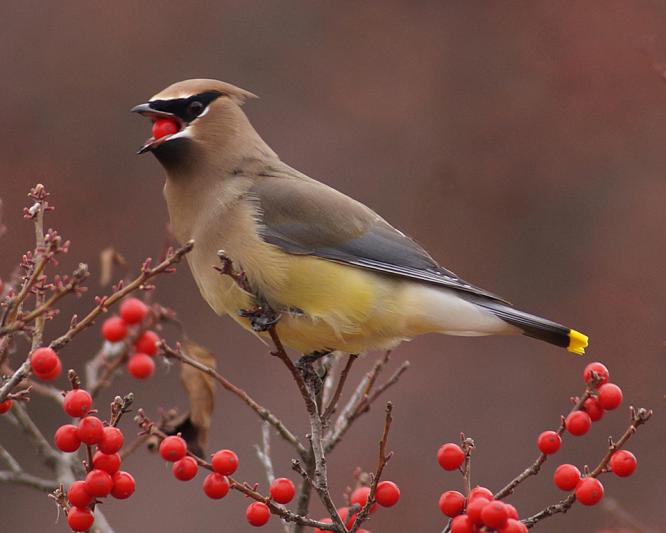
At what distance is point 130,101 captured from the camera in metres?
7.38

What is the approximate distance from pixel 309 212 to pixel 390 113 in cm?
370

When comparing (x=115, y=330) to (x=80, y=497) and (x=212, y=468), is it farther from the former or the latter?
(x=80, y=497)

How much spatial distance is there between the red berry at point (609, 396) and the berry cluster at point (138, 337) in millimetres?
1304

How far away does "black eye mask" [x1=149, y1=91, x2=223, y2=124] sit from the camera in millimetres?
4051

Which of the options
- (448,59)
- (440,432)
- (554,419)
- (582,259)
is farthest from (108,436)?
(448,59)

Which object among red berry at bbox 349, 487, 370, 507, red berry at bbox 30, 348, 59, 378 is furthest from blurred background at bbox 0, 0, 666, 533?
red berry at bbox 30, 348, 59, 378

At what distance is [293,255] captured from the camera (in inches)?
154

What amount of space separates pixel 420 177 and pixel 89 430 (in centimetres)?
476

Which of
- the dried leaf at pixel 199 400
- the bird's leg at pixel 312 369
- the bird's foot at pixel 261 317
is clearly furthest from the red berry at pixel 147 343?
the bird's leg at pixel 312 369

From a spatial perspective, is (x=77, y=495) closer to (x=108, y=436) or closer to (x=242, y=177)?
(x=108, y=436)

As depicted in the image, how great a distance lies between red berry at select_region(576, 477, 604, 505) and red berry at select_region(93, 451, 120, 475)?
109 cm

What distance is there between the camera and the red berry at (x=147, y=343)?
11.7 feet

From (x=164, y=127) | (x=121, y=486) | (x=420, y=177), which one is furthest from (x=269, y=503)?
(x=420, y=177)

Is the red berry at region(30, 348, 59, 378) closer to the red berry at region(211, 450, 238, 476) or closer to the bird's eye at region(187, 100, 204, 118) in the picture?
the red berry at region(211, 450, 238, 476)
